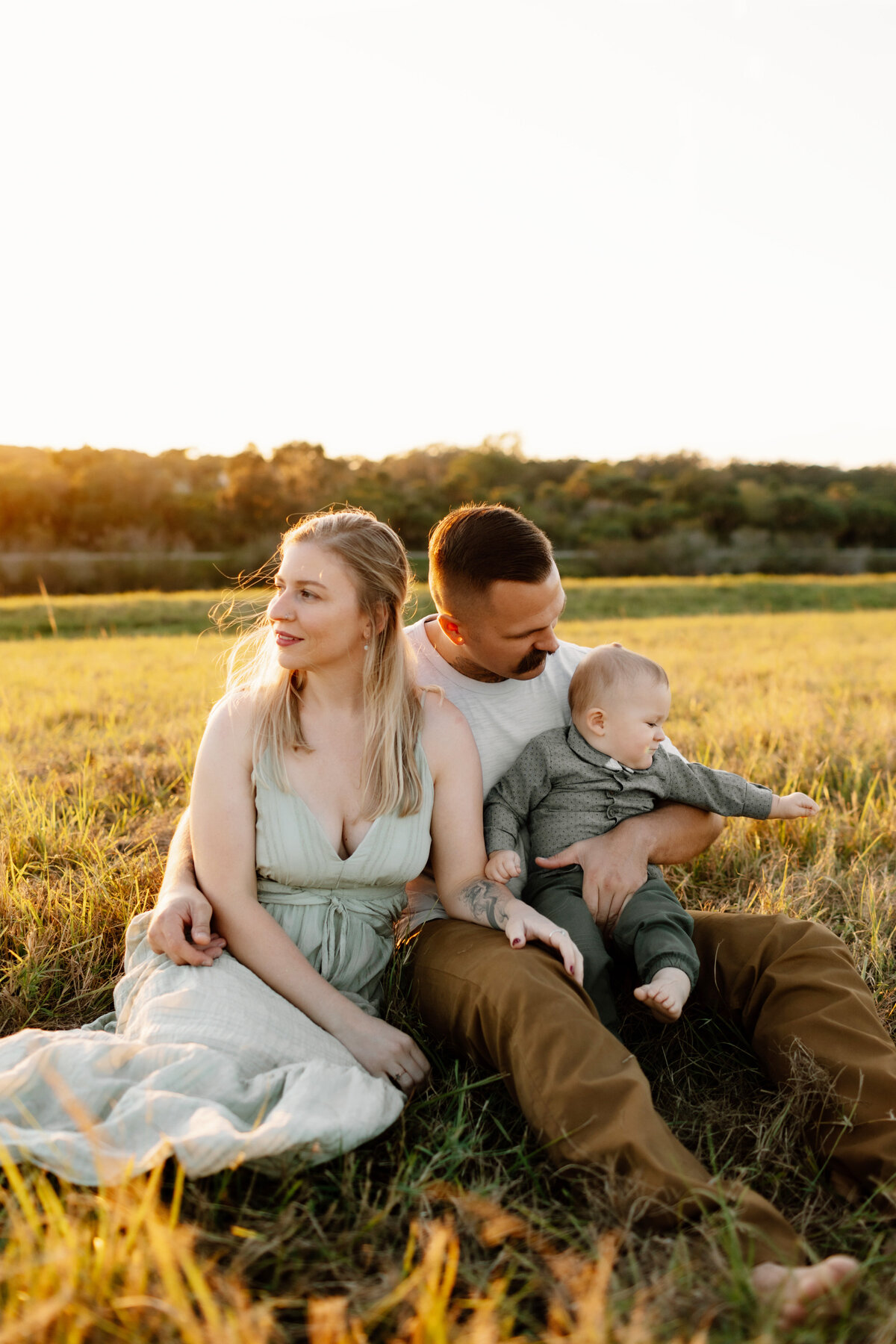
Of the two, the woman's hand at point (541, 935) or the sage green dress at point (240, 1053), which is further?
the woman's hand at point (541, 935)

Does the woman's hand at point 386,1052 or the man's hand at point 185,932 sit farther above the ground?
Result: the man's hand at point 185,932

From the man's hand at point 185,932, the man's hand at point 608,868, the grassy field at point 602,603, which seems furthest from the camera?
the grassy field at point 602,603

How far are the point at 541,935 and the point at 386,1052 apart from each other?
48cm

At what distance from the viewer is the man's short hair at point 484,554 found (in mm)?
2650

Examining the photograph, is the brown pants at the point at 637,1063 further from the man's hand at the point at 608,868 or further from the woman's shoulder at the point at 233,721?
the woman's shoulder at the point at 233,721

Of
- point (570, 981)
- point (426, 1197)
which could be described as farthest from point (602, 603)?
point (426, 1197)

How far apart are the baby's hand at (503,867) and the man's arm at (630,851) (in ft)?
0.53

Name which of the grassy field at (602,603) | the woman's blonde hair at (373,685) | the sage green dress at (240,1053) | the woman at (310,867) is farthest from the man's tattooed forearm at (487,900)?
the grassy field at (602,603)

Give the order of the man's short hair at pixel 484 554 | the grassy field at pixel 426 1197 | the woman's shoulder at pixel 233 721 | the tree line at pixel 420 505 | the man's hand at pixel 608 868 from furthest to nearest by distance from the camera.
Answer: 1. the tree line at pixel 420 505
2. the man's short hair at pixel 484 554
3. the man's hand at pixel 608 868
4. the woman's shoulder at pixel 233 721
5. the grassy field at pixel 426 1197

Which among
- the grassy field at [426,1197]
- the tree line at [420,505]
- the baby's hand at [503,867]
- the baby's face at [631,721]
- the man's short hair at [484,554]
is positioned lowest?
the grassy field at [426,1197]

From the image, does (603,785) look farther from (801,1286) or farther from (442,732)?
(801,1286)

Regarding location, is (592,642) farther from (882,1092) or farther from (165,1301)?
(165,1301)

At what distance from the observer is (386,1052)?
216 centimetres

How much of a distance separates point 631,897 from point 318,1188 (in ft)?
3.84
